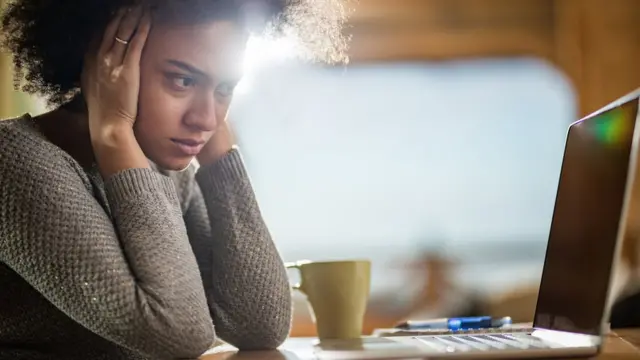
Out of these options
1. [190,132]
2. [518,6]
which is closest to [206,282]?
[190,132]

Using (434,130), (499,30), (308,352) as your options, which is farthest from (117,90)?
(499,30)

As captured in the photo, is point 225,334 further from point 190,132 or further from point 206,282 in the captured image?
point 190,132

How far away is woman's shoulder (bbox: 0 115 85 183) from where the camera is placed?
2.47 ft

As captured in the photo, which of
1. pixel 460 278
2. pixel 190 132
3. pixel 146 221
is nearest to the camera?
pixel 146 221

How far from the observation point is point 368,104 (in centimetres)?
299

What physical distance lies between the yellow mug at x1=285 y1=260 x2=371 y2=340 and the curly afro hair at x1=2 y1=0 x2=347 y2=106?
328 millimetres

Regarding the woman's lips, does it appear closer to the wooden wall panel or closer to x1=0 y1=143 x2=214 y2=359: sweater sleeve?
x1=0 y1=143 x2=214 y2=359: sweater sleeve

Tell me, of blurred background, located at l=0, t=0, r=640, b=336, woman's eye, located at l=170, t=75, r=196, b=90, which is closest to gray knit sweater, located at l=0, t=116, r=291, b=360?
woman's eye, located at l=170, t=75, r=196, b=90

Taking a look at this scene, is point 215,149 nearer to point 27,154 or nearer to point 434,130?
point 27,154

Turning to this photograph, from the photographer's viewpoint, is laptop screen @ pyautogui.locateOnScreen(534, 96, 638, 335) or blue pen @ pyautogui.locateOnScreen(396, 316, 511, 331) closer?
laptop screen @ pyautogui.locateOnScreen(534, 96, 638, 335)

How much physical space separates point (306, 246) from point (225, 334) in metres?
2.00

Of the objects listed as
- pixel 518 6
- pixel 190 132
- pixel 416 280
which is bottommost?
pixel 416 280

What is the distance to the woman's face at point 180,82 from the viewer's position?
33.7 inches

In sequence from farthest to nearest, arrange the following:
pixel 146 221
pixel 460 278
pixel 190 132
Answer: pixel 460 278, pixel 190 132, pixel 146 221
